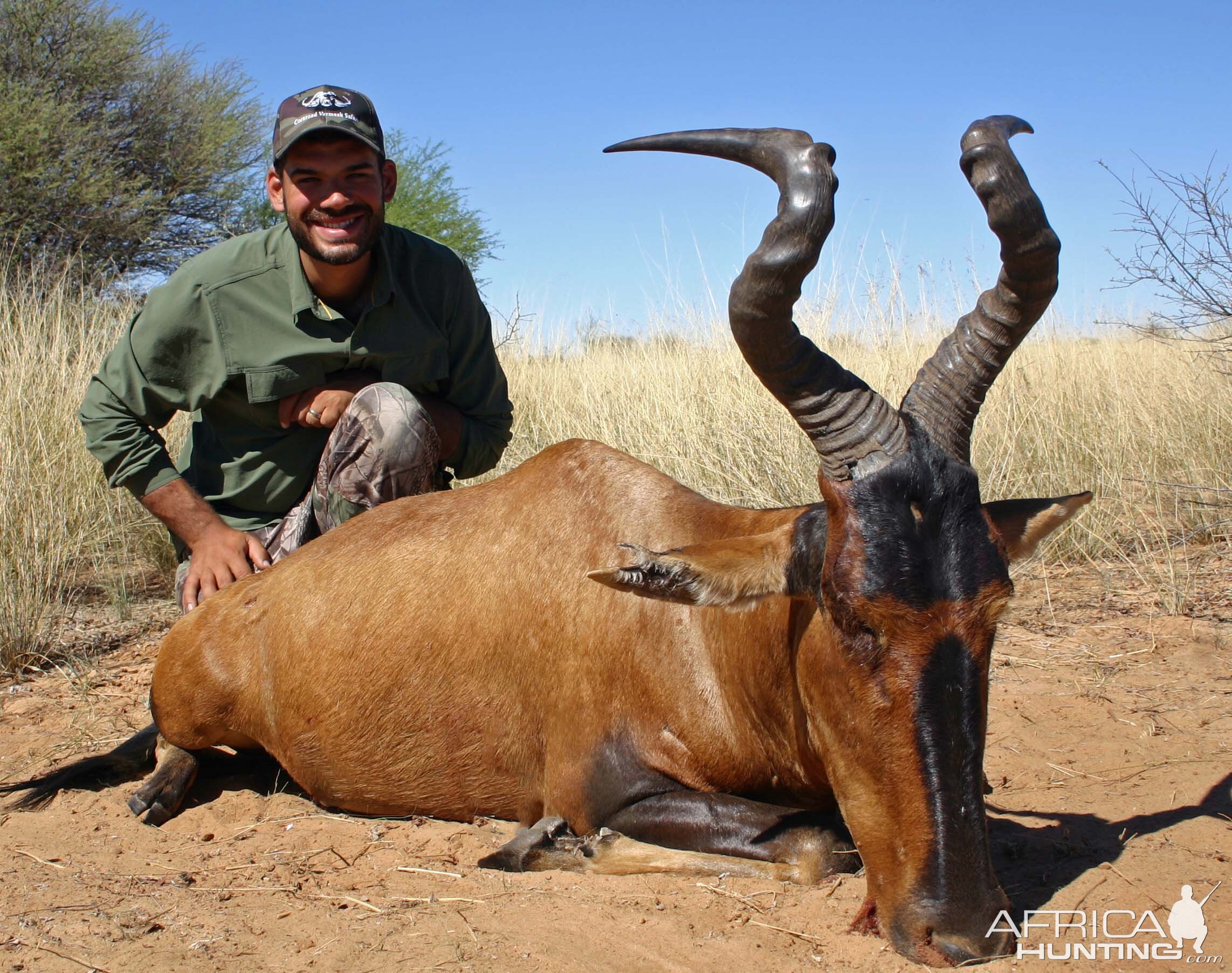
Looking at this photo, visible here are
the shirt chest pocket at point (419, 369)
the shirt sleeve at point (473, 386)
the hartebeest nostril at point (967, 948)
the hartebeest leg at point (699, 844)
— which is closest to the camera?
the hartebeest nostril at point (967, 948)

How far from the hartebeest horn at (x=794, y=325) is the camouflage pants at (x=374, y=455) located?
2.46m

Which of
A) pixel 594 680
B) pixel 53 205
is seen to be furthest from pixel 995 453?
pixel 53 205

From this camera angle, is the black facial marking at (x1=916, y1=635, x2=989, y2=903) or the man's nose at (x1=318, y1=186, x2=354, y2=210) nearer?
the black facial marking at (x1=916, y1=635, x2=989, y2=903)

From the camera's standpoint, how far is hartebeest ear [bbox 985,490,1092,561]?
359cm

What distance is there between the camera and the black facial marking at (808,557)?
10.8 feet

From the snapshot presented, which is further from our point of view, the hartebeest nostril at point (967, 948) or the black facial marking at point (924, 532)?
the black facial marking at point (924, 532)

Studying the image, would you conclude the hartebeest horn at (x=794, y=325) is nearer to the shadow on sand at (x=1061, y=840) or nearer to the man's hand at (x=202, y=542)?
the shadow on sand at (x=1061, y=840)

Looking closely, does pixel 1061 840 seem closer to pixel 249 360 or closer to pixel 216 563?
pixel 216 563

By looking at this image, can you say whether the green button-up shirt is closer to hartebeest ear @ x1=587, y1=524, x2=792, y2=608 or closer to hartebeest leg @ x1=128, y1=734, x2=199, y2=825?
hartebeest leg @ x1=128, y1=734, x2=199, y2=825

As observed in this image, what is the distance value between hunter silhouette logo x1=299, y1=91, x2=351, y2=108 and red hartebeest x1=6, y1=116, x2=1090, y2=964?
2.07 metres

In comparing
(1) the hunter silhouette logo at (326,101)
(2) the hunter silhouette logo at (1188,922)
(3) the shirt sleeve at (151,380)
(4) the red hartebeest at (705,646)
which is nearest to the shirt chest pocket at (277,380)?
(3) the shirt sleeve at (151,380)

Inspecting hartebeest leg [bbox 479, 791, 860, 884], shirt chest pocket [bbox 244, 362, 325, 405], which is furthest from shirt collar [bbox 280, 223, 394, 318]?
hartebeest leg [bbox 479, 791, 860, 884]

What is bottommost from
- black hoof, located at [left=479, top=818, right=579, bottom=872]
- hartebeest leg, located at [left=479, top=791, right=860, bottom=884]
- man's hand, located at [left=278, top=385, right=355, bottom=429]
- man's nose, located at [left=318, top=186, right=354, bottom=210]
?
black hoof, located at [left=479, top=818, right=579, bottom=872]

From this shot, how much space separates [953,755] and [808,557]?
72 centimetres
